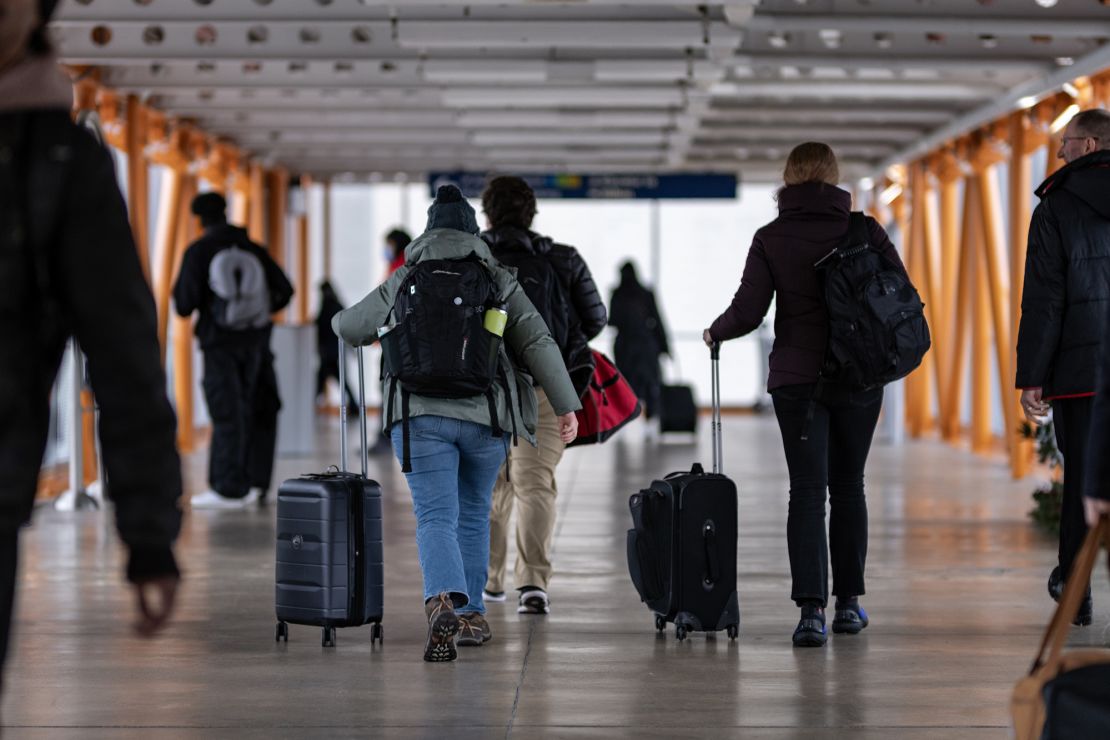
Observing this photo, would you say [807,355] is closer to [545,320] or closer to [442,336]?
[545,320]

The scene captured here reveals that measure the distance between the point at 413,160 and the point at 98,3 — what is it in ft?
35.4

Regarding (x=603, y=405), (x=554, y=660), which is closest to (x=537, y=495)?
(x=603, y=405)

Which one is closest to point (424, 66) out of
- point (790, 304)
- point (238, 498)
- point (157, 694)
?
point (238, 498)

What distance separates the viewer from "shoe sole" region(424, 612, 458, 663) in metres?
5.63

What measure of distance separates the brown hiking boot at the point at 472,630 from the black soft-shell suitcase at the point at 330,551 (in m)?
0.30

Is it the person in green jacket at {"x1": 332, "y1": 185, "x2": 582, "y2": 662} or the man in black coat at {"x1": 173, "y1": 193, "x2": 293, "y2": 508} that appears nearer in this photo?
the person in green jacket at {"x1": 332, "y1": 185, "x2": 582, "y2": 662}

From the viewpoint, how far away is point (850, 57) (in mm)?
12406

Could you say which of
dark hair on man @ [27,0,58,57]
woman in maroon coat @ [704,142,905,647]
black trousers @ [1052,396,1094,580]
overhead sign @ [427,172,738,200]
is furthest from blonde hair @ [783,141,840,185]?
overhead sign @ [427,172,738,200]

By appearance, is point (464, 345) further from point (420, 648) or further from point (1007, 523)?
point (1007, 523)

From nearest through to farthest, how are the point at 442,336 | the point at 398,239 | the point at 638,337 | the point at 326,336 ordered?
1. the point at 442,336
2. the point at 398,239
3. the point at 326,336
4. the point at 638,337

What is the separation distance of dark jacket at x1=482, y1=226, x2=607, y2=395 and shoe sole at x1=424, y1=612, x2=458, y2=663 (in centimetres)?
137

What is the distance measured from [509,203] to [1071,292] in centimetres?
213

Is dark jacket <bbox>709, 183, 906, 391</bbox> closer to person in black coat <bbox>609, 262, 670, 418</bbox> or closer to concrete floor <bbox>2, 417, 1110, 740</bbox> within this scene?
concrete floor <bbox>2, 417, 1110, 740</bbox>

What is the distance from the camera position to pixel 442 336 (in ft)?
17.9
